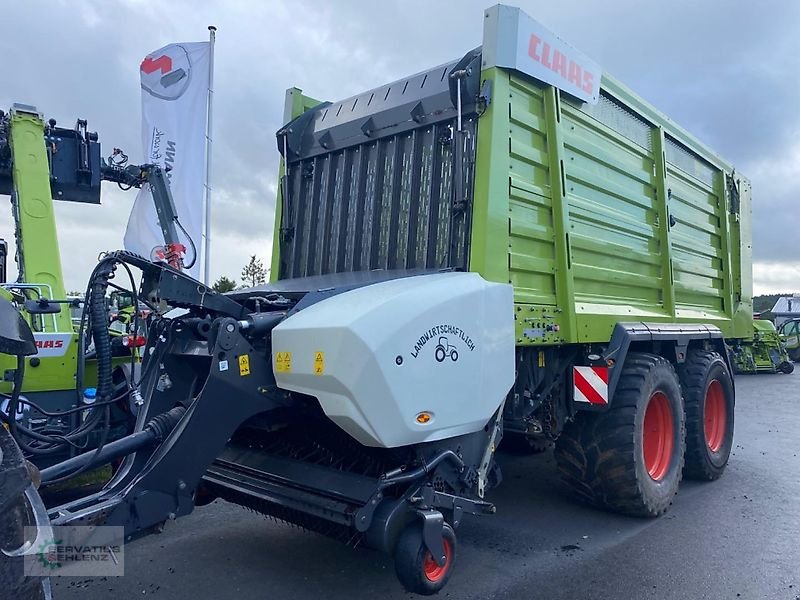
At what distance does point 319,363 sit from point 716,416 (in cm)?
497

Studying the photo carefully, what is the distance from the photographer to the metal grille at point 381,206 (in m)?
3.83

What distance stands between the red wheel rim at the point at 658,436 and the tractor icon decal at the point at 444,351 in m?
2.60

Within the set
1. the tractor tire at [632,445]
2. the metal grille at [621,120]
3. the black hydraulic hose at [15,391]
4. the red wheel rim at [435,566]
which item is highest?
the metal grille at [621,120]

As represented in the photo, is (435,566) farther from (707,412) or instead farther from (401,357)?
(707,412)

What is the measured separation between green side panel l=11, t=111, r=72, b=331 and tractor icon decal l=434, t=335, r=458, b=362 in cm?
457

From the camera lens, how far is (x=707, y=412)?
246 inches

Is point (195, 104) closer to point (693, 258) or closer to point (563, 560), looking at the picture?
point (693, 258)

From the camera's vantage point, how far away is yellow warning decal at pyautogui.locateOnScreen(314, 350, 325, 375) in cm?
267

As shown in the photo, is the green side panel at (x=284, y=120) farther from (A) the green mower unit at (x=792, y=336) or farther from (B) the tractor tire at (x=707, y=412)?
(A) the green mower unit at (x=792, y=336)

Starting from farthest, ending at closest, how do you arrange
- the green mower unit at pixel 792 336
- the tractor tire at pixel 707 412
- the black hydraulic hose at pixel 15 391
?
the green mower unit at pixel 792 336 → the tractor tire at pixel 707 412 → the black hydraulic hose at pixel 15 391

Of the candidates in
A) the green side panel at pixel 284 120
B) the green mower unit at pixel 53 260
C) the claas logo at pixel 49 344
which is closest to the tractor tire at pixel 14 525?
the green mower unit at pixel 53 260

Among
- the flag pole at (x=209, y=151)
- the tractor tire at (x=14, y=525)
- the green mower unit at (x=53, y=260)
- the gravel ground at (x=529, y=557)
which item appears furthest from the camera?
the flag pole at (x=209, y=151)

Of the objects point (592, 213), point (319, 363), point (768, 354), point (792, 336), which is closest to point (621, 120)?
point (592, 213)

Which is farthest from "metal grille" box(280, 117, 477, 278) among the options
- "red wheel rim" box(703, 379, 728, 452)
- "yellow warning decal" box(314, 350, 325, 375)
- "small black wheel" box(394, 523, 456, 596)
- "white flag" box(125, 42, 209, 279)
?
"white flag" box(125, 42, 209, 279)
